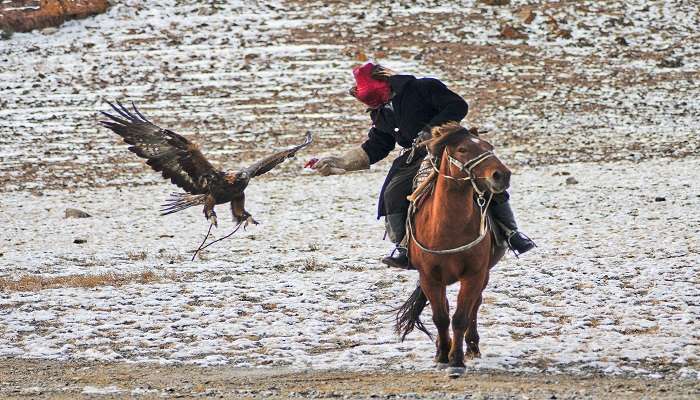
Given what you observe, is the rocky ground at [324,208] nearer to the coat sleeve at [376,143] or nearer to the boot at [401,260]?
the boot at [401,260]

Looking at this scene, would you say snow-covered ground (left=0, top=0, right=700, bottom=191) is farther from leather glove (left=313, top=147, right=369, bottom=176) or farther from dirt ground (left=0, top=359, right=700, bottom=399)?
leather glove (left=313, top=147, right=369, bottom=176)

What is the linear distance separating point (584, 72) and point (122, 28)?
1450cm

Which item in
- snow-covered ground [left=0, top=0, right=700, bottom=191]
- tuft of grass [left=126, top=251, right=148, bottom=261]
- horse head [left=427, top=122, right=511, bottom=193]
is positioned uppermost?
horse head [left=427, top=122, right=511, bottom=193]

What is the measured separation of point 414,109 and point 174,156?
1830 millimetres

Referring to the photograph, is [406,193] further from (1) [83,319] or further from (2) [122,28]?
(2) [122,28]

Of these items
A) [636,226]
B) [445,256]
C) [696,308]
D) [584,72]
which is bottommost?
[584,72]

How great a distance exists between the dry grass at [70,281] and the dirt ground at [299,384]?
293cm

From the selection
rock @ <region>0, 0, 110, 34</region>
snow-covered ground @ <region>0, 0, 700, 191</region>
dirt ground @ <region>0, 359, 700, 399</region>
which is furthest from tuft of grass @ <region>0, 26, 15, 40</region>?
dirt ground @ <region>0, 359, 700, 399</region>

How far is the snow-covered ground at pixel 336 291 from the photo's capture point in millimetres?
7492

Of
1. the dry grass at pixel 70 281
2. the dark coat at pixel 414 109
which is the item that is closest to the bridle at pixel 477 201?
the dark coat at pixel 414 109

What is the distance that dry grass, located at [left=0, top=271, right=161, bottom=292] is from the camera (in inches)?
402

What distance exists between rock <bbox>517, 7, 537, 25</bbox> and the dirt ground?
988 inches

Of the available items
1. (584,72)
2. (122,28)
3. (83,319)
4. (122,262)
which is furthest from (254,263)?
(122,28)

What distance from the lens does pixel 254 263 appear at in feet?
38.0
